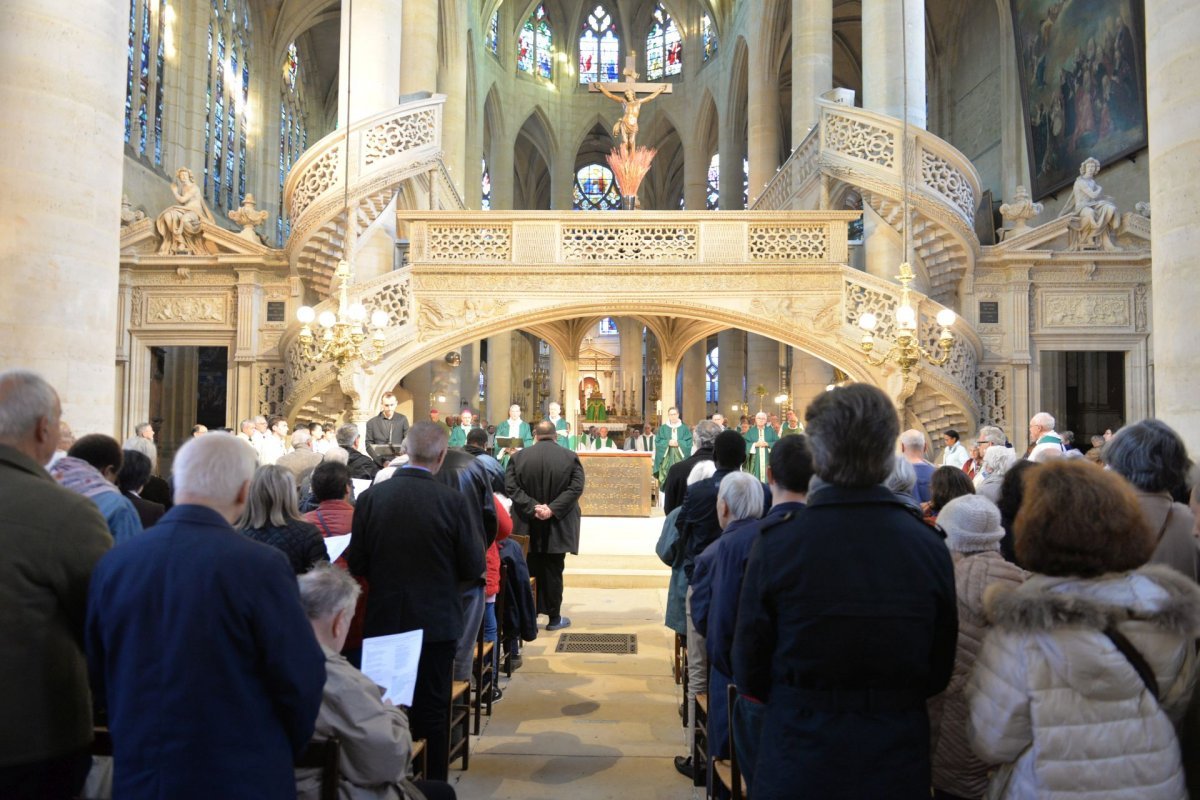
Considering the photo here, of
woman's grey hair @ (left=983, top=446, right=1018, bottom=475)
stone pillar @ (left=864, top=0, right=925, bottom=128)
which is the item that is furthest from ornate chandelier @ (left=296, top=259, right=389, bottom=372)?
stone pillar @ (left=864, top=0, right=925, bottom=128)

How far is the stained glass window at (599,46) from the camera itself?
101 feet

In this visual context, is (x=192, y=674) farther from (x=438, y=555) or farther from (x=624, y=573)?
(x=624, y=573)

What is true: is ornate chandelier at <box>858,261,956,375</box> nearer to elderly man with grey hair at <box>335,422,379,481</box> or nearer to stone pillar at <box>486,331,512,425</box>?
elderly man with grey hair at <box>335,422,379,481</box>

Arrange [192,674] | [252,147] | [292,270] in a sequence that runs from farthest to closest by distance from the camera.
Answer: [252,147], [292,270], [192,674]

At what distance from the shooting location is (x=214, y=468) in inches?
76.4

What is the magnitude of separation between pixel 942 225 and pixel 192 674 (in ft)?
40.0

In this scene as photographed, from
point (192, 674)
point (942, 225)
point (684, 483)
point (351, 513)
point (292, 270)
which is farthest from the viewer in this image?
point (292, 270)

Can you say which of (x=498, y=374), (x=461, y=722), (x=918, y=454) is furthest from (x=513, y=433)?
(x=498, y=374)

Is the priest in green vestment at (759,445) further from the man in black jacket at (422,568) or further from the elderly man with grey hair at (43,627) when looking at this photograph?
the elderly man with grey hair at (43,627)

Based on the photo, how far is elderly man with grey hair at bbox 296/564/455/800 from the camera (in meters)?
2.17

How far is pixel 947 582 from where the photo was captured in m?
1.91

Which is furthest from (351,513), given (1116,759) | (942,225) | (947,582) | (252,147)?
(252,147)

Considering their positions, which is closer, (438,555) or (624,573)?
(438,555)

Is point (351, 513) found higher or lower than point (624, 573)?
higher
